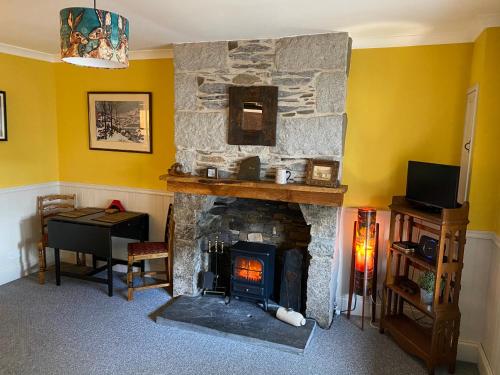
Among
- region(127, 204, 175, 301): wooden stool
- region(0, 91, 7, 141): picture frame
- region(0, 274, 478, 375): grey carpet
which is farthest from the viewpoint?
region(0, 91, 7, 141): picture frame

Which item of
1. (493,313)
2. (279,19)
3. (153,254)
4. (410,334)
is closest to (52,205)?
(153,254)

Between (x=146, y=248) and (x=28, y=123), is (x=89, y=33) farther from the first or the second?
(x=28, y=123)

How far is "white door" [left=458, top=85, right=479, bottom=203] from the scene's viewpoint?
282 cm

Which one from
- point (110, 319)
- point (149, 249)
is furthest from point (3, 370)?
point (149, 249)

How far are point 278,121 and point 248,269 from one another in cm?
131

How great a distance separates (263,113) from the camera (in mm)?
3293

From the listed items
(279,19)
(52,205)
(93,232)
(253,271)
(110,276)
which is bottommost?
(110,276)

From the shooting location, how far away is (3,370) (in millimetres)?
2635

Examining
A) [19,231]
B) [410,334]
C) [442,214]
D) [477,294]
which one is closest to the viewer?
[442,214]

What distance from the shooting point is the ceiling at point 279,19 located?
241 cm

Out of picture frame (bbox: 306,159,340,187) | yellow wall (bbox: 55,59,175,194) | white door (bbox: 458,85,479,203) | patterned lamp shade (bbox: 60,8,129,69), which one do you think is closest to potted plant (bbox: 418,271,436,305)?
white door (bbox: 458,85,479,203)

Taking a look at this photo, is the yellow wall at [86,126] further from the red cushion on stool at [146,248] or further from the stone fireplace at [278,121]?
the red cushion on stool at [146,248]

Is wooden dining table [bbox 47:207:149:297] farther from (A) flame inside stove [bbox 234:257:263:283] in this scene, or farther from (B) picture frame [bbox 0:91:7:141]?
(A) flame inside stove [bbox 234:257:263:283]

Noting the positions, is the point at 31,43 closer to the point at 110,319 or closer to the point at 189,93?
the point at 189,93
